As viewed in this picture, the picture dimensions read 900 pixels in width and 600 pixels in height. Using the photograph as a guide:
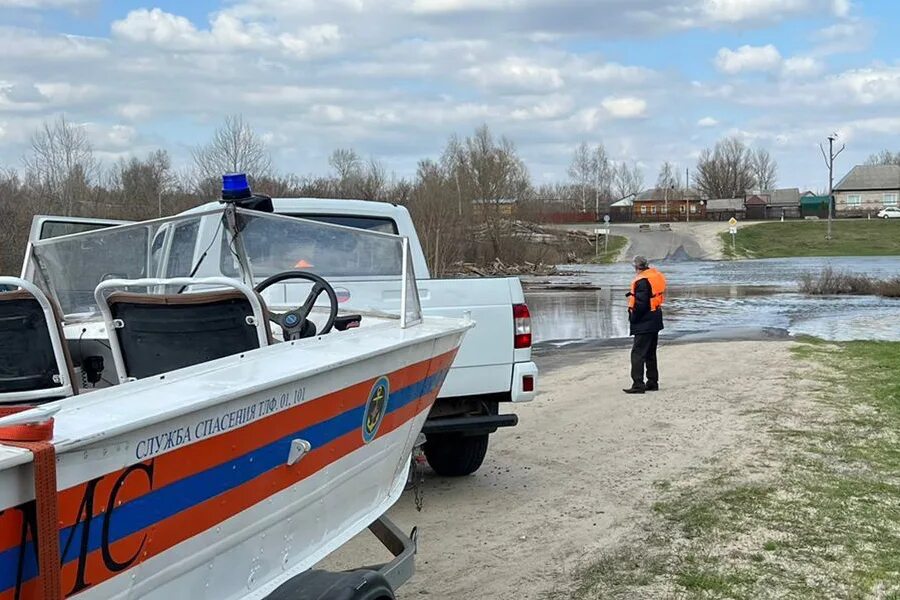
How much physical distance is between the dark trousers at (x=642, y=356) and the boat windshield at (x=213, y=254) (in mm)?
6936

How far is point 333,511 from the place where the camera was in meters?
3.36

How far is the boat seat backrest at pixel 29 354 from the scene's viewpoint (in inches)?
128

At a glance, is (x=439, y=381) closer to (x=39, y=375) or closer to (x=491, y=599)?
(x=491, y=599)

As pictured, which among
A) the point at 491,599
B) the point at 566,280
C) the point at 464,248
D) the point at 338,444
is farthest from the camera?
the point at 464,248

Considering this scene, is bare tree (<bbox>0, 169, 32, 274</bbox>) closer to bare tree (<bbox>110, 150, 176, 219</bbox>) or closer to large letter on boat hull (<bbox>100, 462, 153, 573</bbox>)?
bare tree (<bbox>110, 150, 176, 219</bbox>)

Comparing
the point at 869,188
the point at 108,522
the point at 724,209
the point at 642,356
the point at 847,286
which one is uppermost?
the point at 869,188

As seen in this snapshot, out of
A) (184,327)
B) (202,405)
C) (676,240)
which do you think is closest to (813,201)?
(676,240)

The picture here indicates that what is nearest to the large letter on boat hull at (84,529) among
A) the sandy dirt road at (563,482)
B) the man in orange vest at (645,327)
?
the sandy dirt road at (563,482)

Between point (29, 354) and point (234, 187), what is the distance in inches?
42.1

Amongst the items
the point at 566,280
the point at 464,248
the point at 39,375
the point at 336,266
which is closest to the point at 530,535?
the point at 336,266

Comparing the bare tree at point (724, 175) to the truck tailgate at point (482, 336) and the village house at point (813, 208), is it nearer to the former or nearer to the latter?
the village house at point (813, 208)

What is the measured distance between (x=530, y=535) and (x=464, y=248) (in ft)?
135

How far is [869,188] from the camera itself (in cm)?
11894

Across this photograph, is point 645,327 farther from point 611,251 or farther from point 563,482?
point 611,251
